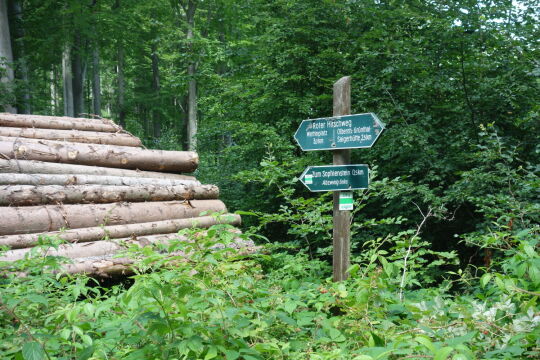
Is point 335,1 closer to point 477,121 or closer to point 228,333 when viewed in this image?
point 477,121

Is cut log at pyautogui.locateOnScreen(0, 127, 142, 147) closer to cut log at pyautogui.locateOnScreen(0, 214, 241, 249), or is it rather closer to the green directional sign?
cut log at pyautogui.locateOnScreen(0, 214, 241, 249)

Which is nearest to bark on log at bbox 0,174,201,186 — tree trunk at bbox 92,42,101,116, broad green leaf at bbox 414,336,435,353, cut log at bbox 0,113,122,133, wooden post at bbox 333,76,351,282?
cut log at bbox 0,113,122,133

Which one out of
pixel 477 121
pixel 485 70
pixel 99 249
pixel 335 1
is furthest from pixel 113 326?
pixel 335 1

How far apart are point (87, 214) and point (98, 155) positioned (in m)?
1.80

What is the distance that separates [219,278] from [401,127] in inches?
193

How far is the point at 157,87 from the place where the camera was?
23.4m

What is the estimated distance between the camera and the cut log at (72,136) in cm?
714

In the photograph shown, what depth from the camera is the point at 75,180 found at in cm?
619

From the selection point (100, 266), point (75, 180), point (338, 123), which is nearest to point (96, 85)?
point (75, 180)

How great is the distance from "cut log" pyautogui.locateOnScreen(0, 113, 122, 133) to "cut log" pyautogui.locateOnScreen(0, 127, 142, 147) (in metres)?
0.27

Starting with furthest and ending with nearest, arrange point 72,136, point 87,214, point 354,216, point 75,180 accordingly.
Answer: point 354,216
point 72,136
point 75,180
point 87,214

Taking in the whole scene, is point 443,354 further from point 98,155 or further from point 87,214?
point 98,155

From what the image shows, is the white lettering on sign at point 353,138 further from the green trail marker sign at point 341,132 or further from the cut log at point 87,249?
the cut log at point 87,249

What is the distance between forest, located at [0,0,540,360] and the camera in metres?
2.38
